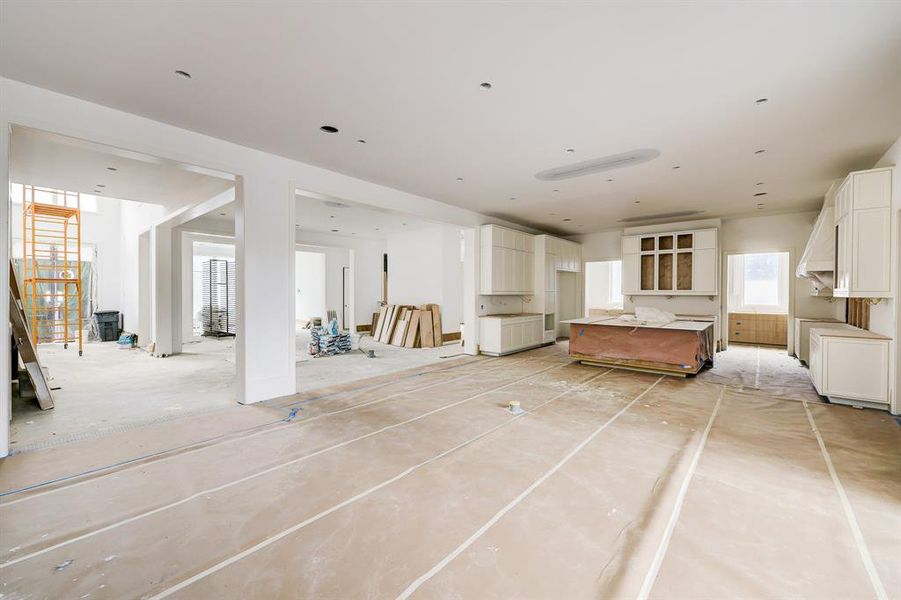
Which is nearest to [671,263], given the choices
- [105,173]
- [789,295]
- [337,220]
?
[789,295]

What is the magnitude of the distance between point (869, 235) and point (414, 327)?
24.1 ft

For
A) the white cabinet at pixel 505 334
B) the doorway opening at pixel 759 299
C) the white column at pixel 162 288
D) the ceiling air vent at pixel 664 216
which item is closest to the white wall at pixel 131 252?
the white column at pixel 162 288

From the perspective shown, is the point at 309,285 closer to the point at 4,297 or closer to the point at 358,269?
the point at 358,269

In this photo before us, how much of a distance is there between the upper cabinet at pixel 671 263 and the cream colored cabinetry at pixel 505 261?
7.43 feet

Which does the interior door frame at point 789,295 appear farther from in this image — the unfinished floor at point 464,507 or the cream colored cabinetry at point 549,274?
the unfinished floor at point 464,507

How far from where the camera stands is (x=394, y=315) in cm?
977

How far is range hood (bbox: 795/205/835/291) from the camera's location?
16.1 ft

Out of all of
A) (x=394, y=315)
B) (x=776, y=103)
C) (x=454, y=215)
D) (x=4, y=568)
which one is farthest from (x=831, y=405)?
(x=394, y=315)

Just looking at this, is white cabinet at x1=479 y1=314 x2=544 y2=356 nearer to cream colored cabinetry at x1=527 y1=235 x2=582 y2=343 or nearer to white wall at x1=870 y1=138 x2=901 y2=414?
cream colored cabinetry at x1=527 y1=235 x2=582 y2=343

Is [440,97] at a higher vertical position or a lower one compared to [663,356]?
higher

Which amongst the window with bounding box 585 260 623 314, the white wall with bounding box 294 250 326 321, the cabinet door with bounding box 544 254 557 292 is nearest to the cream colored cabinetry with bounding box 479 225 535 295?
the cabinet door with bounding box 544 254 557 292

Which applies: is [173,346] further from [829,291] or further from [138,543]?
[829,291]

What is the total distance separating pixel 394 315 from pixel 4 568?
8.14 meters

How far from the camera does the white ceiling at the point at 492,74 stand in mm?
2178
